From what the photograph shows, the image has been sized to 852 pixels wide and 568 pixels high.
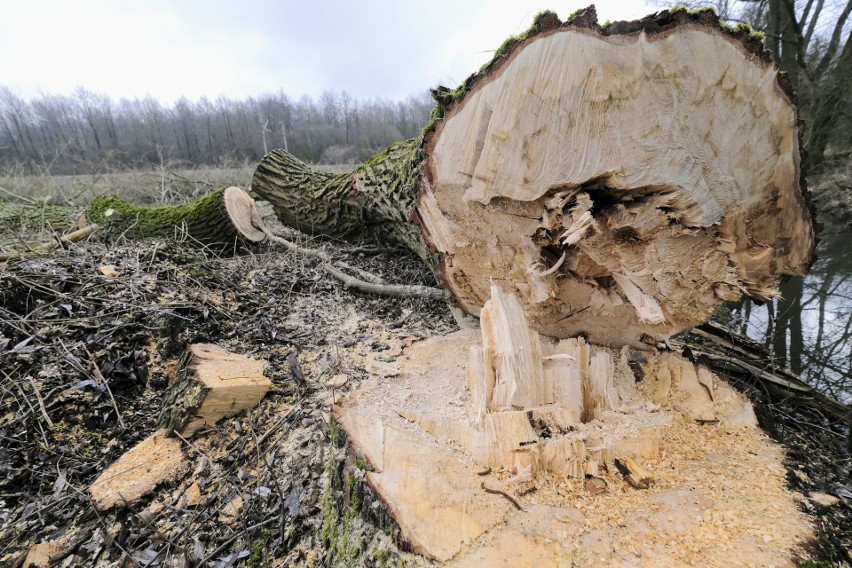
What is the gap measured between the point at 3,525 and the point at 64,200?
712cm

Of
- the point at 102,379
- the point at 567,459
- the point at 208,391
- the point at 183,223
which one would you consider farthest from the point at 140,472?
the point at 183,223

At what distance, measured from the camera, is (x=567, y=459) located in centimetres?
111

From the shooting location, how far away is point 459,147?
132cm

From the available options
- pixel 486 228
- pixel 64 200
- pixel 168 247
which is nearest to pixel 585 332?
pixel 486 228

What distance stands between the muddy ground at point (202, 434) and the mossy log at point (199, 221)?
829mm

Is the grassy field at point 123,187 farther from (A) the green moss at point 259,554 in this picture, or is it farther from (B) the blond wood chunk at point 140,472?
(A) the green moss at point 259,554

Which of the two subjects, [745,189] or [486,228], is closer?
[745,189]

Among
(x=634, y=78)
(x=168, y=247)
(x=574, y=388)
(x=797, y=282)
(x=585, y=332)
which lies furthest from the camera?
(x=797, y=282)

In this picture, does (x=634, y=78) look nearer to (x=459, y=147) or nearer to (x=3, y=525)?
(x=459, y=147)

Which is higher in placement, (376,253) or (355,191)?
(355,191)

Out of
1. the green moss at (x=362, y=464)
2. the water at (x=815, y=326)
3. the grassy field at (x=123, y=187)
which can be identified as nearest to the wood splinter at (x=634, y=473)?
the green moss at (x=362, y=464)

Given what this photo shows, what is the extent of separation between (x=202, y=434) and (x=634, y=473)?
1512 mm

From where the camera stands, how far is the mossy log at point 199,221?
3.37m

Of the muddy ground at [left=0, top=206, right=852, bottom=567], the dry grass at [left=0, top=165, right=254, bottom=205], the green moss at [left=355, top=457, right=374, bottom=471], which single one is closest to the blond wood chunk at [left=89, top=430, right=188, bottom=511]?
the muddy ground at [left=0, top=206, right=852, bottom=567]
